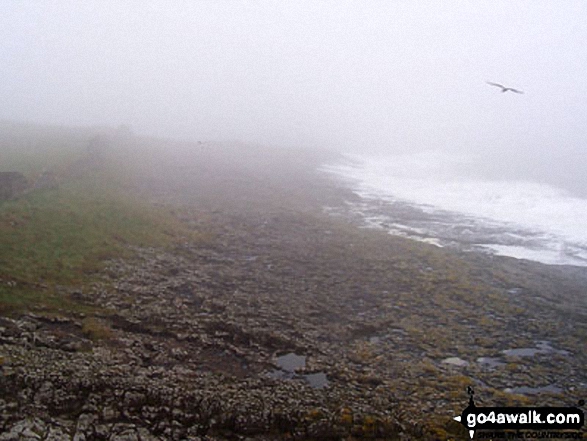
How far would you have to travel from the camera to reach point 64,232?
109 feet

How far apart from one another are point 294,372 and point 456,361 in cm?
866

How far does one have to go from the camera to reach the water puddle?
2061 cm

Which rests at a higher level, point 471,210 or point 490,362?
point 471,210

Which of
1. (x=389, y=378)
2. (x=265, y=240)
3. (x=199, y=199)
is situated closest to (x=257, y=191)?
(x=199, y=199)

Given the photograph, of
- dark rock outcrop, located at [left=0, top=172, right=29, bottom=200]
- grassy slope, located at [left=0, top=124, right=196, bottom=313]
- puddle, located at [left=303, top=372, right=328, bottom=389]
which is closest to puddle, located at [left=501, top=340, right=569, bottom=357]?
puddle, located at [left=303, top=372, right=328, bottom=389]

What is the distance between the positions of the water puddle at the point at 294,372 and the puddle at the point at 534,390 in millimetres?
8603

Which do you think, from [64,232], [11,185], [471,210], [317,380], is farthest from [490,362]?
[471,210]

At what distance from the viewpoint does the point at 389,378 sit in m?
21.1

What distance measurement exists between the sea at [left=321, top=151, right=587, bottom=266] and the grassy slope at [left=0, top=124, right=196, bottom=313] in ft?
84.0

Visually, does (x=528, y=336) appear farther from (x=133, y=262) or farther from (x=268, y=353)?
(x=133, y=262)

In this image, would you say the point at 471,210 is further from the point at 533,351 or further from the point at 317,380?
the point at 317,380

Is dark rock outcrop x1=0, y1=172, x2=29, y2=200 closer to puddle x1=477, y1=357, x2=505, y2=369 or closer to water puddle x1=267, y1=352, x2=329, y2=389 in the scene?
water puddle x1=267, y1=352, x2=329, y2=389

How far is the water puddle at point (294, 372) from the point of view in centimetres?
2061

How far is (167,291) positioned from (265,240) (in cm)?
1463
